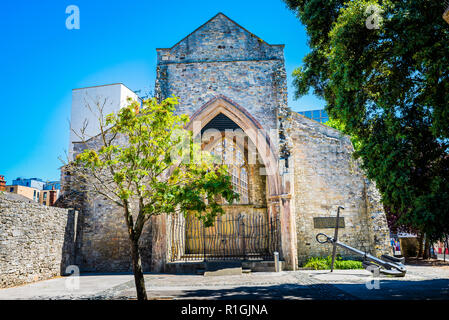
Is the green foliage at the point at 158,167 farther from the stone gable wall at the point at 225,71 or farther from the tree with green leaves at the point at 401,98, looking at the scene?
the stone gable wall at the point at 225,71

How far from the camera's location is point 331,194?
12.2 m

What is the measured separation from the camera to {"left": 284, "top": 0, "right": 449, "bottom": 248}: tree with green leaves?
5.14m

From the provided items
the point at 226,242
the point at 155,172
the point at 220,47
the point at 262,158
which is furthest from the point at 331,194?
the point at 155,172

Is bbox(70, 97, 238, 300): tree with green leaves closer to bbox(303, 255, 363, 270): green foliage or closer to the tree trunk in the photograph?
the tree trunk

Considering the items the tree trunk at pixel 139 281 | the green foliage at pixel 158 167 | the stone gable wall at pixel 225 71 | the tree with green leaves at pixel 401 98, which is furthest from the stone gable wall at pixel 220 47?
the tree trunk at pixel 139 281

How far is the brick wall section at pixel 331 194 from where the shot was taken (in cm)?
1172

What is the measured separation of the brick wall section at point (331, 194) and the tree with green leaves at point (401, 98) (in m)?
5.35

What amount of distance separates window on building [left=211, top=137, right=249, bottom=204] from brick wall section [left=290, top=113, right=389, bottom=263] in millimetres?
5103

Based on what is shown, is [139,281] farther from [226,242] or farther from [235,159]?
[235,159]

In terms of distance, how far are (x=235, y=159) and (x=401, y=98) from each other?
38.8 ft

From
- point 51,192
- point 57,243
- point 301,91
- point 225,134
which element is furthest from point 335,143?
point 51,192

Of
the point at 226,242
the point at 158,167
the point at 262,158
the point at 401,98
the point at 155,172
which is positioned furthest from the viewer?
the point at 226,242

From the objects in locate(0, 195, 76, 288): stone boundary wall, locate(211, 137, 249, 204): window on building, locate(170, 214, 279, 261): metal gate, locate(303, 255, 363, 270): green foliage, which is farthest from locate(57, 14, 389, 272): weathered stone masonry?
locate(211, 137, 249, 204): window on building
